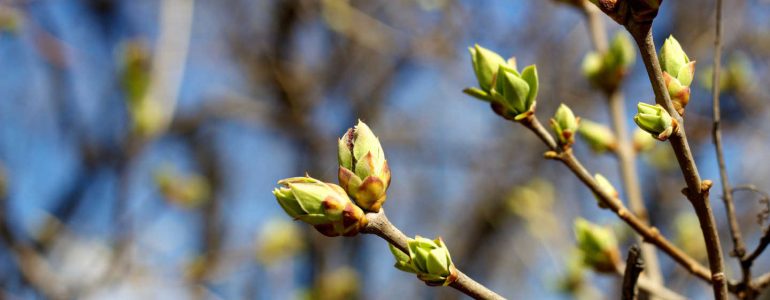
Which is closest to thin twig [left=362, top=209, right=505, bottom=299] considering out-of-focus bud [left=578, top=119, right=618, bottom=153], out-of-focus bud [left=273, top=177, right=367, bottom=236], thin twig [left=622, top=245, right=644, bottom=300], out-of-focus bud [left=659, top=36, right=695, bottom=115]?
out-of-focus bud [left=273, top=177, right=367, bottom=236]

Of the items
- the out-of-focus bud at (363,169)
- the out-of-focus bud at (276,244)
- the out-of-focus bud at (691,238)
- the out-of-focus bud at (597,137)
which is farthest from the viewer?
the out-of-focus bud at (276,244)

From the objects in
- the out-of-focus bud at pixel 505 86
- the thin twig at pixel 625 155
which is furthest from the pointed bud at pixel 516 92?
the thin twig at pixel 625 155

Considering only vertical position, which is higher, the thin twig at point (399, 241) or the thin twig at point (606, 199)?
the thin twig at point (606, 199)

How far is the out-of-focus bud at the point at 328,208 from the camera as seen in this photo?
2.25 feet

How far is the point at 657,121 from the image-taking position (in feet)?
2.11

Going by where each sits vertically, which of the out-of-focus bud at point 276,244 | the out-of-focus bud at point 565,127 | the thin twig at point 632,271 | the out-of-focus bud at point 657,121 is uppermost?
the out-of-focus bud at point 276,244

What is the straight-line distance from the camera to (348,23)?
Result: 3.54m

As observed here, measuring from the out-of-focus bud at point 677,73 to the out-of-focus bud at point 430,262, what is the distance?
30cm

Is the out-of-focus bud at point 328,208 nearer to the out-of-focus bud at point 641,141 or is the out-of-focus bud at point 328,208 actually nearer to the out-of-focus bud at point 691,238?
the out-of-focus bud at point 641,141

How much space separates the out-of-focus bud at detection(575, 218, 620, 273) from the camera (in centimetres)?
118

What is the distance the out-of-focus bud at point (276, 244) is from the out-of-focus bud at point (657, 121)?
240 cm

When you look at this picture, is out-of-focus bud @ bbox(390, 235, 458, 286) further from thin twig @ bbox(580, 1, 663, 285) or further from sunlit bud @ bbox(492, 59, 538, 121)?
thin twig @ bbox(580, 1, 663, 285)

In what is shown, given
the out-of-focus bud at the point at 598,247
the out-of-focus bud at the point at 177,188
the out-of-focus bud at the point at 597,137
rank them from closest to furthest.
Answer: the out-of-focus bud at the point at 598,247 < the out-of-focus bud at the point at 597,137 < the out-of-focus bud at the point at 177,188

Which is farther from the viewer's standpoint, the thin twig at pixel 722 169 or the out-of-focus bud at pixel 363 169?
the thin twig at pixel 722 169
